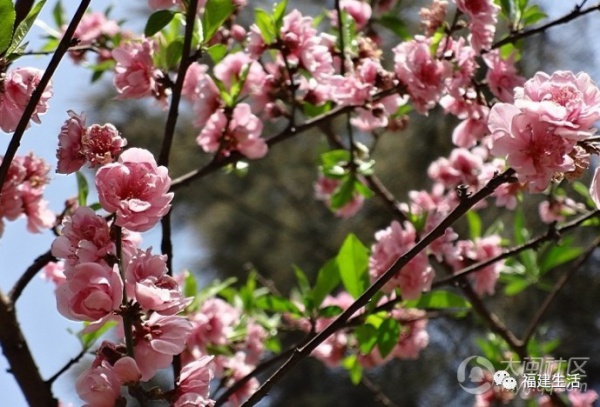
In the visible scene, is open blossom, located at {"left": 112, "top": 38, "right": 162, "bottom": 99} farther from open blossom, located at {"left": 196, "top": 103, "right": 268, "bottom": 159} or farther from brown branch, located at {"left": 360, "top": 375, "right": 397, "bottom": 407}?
brown branch, located at {"left": 360, "top": 375, "right": 397, "bottom": 407}

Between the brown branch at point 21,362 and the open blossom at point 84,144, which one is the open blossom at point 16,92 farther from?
the brown branch at point 21,362

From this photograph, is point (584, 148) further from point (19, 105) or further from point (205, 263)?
point (205, 263)

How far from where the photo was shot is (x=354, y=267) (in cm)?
110

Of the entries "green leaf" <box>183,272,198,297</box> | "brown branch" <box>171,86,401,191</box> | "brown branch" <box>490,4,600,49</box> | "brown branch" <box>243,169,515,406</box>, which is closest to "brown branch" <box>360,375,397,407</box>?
"green leaf" <box>183,272,198,297</box>

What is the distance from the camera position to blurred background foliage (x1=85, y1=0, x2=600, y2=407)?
8.63 feet

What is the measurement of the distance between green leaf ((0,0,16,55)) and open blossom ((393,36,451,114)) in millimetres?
512

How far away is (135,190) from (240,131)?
1.40ft

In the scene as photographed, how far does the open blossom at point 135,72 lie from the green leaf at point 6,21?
0.28 meters

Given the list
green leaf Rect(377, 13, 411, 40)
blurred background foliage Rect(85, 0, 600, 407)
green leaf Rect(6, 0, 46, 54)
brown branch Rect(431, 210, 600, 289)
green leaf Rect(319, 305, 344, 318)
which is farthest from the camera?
blurred background foliage Rect(85, 0, 600, 407)

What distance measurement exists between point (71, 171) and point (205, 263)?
114 inches

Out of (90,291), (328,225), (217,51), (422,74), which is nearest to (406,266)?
(422,74)

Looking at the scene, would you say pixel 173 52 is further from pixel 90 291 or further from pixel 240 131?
pixel 90 291

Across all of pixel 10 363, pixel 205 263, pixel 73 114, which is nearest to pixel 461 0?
pixel 73 114

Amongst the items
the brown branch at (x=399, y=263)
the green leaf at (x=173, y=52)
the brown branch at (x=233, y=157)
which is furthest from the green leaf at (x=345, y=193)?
the brown branch at (x=399, y=263)
